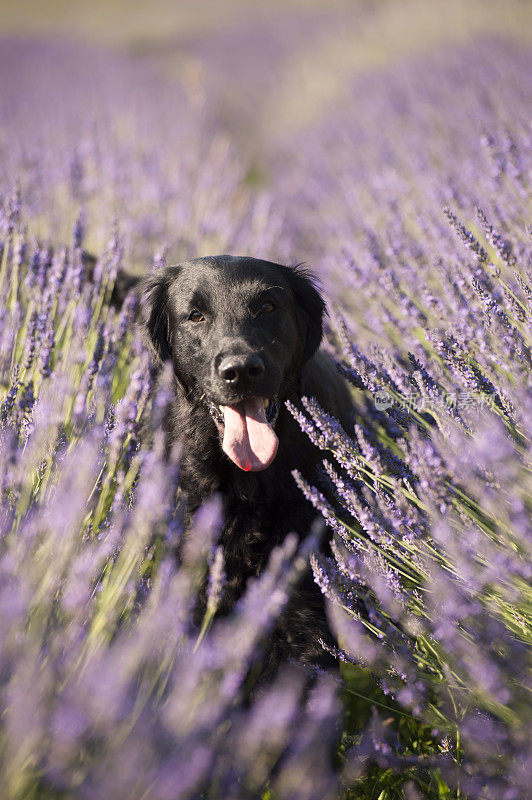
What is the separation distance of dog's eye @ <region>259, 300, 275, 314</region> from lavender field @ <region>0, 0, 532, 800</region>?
228 mm

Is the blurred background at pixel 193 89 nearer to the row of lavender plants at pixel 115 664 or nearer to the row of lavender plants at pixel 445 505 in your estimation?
the row of lavender plants at pixel 445 505

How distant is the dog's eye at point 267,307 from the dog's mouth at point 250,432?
0.33 metres

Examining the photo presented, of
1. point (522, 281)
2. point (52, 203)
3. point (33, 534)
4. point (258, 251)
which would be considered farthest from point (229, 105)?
point (33, 534)

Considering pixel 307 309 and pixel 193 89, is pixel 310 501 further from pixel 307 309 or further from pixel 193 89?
pixel 193 89

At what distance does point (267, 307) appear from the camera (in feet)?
7.53

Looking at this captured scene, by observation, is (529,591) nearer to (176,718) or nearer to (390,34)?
(176,718)

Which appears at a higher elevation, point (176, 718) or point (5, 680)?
point (176, 718)

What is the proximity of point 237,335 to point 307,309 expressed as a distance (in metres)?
0.51

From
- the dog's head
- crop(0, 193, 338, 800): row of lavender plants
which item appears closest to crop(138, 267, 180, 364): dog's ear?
the dog's head

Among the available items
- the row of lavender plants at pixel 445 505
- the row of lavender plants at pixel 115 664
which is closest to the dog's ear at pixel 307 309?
the row of lavender plants at pixel 445 505

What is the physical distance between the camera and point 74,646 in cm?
112

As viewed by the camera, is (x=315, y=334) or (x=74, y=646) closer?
(x=74, y=646)

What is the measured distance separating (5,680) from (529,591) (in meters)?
1.02

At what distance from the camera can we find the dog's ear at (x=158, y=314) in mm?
2414
